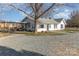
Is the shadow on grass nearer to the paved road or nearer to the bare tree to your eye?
the paved road

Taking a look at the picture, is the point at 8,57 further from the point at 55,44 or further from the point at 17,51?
the point at 55,44

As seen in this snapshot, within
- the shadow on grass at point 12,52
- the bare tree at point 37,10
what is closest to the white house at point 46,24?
the bare tree at point 37,10

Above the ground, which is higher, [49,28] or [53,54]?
[49,28]

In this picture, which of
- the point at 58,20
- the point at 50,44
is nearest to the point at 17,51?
the point at 50,44

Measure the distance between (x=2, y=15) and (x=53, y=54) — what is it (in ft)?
2.59

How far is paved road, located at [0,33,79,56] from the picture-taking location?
353 centimetres

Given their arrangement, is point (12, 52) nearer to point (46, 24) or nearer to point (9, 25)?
point (9, 25)

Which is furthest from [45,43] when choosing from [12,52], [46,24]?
[12,52]

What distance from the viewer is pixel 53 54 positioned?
3523 millimetres

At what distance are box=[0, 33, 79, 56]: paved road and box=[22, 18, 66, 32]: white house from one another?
0.35 ft

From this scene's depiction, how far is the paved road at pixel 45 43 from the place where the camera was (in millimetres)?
3531

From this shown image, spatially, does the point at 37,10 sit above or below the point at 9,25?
above

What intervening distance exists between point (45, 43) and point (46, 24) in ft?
0.77

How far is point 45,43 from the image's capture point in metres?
3.56
